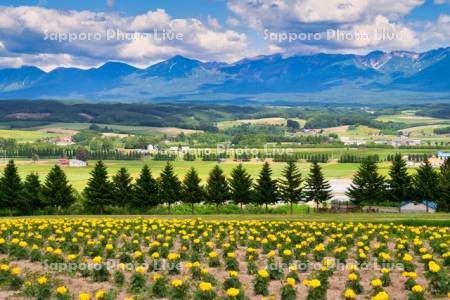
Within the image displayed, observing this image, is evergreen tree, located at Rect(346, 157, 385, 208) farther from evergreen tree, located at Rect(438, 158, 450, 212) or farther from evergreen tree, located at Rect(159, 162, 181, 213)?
evergreen tree, located at Rect(159, 162, 181, 213)

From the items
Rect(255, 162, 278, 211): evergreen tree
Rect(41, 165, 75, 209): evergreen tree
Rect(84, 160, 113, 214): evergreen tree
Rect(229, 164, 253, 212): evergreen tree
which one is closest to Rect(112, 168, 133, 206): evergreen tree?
Rect(84, 160, 113, 214): evergreen tree

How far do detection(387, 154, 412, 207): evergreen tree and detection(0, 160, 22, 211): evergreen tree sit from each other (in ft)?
169

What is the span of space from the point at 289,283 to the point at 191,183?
5780 cm

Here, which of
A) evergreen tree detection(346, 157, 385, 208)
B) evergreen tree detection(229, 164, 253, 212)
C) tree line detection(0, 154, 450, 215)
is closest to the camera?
tree line detection(0, 154, 450, 215)

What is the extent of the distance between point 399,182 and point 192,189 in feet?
96.0

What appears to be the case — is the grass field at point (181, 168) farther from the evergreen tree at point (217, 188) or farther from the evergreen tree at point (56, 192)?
the evergreen tree at point (217, 188)

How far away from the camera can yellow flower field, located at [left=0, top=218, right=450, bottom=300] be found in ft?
69.1

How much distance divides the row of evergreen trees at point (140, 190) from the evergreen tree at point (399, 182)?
9.43 metres

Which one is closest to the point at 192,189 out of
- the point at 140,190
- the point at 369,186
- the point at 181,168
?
the point at 140,190

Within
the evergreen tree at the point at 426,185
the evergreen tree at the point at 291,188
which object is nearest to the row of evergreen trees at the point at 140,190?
the evergreen tree at the point at 291,188

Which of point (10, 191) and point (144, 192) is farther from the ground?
point (10, 191)

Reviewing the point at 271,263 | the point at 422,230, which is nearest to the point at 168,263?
the point at 271,263

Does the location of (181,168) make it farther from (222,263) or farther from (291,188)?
(222,263)

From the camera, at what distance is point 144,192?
256 feet
